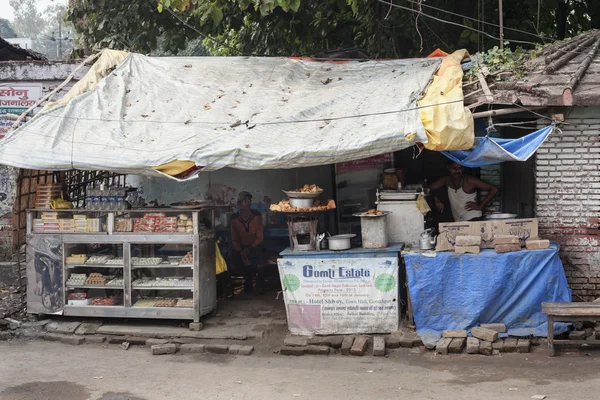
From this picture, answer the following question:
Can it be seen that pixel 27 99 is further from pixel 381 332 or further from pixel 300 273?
pixel 381 332

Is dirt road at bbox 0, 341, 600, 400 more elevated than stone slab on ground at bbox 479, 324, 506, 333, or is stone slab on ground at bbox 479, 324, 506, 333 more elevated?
stone slab on ground at bbox 479, 324, 506, 333

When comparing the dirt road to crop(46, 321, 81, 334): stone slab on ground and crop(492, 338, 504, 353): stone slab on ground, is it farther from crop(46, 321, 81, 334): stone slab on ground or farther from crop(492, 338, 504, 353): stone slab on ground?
crop(46, 321, 81, 334): stone slab on ground

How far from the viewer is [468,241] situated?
27.2 feet

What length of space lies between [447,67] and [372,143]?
79.5 inches

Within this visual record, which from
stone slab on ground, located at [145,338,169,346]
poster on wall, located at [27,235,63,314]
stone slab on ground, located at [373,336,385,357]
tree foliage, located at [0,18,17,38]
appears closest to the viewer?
stone slab on ground, located at [373,336,385,357]

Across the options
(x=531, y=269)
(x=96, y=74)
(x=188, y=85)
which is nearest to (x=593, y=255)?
(x=531, y=269)

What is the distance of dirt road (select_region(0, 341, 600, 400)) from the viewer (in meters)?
6.82

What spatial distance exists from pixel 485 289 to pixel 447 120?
2059mm

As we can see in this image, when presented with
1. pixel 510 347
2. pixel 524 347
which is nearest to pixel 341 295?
pixel 510 347

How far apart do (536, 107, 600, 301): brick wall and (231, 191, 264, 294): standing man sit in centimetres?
424

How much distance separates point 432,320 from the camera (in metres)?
8.48

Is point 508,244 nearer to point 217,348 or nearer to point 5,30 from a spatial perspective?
point 217,348

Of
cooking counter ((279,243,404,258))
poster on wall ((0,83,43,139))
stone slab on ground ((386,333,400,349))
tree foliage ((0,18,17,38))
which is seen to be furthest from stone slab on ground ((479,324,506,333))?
tree foliage ((0,18,17,38))

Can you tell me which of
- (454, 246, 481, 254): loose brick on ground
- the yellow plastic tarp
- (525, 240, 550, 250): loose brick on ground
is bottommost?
(454, 246, 481, 254): loose brick on ground
